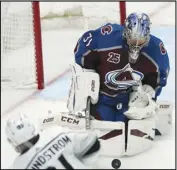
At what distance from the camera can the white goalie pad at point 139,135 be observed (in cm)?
294

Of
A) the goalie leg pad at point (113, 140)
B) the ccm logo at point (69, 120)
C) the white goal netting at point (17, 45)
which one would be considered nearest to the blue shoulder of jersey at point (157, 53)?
the goalie leg pad at point (113, 140)

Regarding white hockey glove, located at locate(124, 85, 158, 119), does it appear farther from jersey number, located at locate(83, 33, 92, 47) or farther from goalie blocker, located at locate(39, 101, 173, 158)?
jersey number, located at locate(83, 33, 92, 47)

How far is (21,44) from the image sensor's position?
3926 mm

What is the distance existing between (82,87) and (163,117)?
0.48 meters

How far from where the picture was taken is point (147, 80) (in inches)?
123

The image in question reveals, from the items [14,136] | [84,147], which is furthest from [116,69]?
[14,136]

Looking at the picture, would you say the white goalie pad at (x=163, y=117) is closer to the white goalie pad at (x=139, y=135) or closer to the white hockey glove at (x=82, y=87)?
the white goalie pad at (x=139, y=135)

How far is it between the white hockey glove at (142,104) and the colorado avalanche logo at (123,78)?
0.05m

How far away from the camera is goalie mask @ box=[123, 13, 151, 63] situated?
292 centimetres

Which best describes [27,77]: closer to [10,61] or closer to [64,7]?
[10,61]

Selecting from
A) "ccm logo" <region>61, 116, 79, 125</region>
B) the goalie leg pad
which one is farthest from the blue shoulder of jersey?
"ccm logo" <region>61, 116, 79, 125</region>

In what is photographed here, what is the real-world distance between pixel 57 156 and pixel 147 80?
0.92 metres

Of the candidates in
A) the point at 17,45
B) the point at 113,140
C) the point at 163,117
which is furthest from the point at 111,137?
the point at 17,45

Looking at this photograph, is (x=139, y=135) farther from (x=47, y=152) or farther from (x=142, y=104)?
(x=47, y=152)
